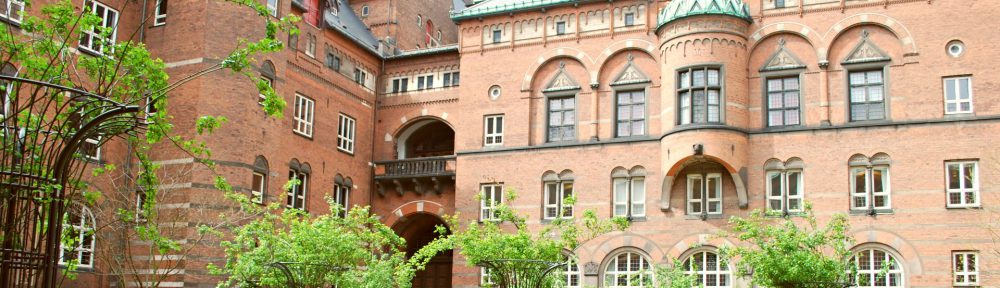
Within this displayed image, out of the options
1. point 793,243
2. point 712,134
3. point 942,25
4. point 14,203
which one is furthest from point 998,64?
point 14,203

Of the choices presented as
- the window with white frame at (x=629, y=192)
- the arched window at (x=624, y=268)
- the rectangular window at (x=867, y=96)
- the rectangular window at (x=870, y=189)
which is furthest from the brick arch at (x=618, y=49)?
the rectangular window at (x=870, y=189)

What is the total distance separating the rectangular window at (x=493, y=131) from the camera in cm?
3962

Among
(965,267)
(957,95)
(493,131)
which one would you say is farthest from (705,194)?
(493,131)

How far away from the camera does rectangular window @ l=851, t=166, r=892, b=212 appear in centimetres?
3334

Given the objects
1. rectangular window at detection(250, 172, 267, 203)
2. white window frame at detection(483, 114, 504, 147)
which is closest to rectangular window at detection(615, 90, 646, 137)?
white window frame at detection(483, 114, 504, 147)

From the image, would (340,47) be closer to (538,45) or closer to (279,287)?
(538,45)

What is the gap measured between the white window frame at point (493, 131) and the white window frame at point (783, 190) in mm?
10105

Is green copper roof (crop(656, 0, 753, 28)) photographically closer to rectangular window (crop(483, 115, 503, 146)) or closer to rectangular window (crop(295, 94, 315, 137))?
rectangular window (crop(483, 115, 503, 146))

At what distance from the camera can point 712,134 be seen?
34.3m

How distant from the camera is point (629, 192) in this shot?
3669 centimetres

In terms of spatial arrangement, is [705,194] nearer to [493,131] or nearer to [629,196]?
[629,196]

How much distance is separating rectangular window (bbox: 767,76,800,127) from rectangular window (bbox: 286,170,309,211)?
54.4ft

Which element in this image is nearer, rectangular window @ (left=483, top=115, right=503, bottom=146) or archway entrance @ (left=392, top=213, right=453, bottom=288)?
rectangular window @ (left=483, top=115, right=503, bottom=146)

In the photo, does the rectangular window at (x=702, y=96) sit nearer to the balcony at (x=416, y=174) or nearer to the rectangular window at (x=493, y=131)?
the rectangular window at (x=493, y=131)
